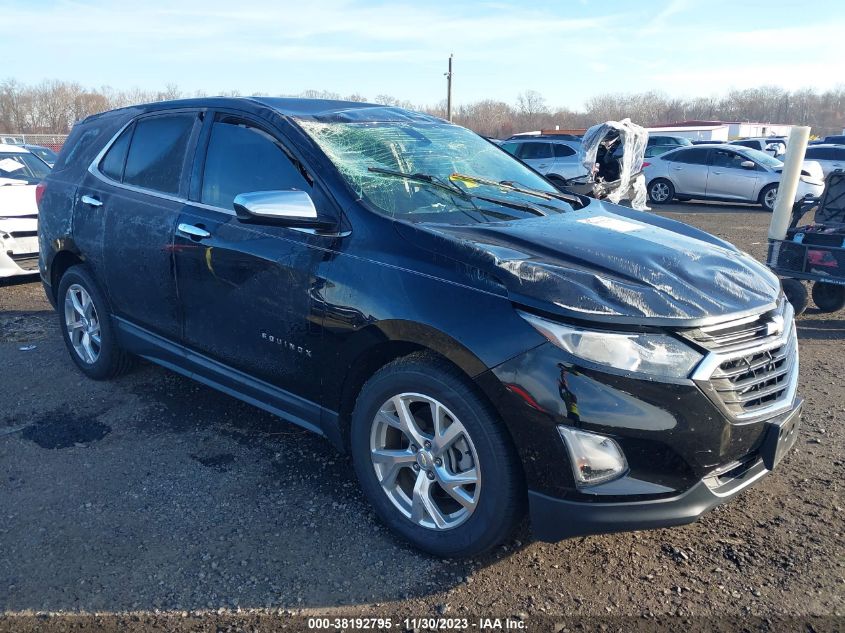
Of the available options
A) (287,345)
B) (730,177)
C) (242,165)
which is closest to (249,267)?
(287,345)

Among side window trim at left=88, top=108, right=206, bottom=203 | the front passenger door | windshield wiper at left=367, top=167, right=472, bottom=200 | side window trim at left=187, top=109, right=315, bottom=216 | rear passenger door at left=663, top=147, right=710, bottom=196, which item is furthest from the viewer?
rear passenger door at left=663, top=147, right=710, bottom=196

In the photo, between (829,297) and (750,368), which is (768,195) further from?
(750,368)

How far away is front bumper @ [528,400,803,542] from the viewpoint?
7.81ft

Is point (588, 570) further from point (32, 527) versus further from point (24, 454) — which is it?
point (24, 454)

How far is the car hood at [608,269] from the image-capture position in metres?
2.44

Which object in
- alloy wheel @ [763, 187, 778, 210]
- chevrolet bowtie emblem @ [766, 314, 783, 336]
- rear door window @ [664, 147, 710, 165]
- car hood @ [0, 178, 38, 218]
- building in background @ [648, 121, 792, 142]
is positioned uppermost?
building in background @ [648, 121, 792, 142]

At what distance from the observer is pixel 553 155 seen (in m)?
17.1

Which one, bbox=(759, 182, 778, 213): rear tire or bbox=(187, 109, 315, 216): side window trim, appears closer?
bbox=(187, 109, 315, 216): side window trim

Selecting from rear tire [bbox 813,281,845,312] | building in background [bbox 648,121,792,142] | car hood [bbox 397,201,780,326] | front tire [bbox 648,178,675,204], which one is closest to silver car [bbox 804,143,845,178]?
front tire [bbox 648,178,675,204]

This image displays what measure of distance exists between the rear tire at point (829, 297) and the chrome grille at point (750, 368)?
182 inches

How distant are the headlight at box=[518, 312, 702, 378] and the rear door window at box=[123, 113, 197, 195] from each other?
243cm

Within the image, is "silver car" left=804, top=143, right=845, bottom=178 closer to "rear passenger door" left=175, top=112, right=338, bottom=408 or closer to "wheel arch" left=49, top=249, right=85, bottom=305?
"rear passenger door" left=175, top=112, right=338, bottom=408

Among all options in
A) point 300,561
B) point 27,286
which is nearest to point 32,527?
point 300,561

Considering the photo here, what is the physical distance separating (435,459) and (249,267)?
131 cm
